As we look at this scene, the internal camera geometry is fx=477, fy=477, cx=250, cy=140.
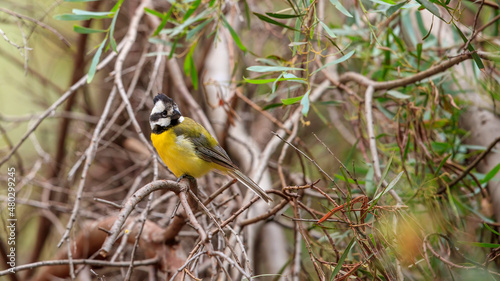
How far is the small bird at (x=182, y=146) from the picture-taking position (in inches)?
96.2

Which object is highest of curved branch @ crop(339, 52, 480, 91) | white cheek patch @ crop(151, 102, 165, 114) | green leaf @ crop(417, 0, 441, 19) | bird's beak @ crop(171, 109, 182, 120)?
green leaf @ crop(417, 0, 441, 19)

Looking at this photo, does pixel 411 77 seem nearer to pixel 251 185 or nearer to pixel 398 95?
pixel 398 95

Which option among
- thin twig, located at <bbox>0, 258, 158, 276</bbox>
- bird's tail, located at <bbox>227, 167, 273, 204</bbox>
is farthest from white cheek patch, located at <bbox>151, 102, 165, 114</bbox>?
thin twig, located at <bbox>0, 258, 158, 276</bbox>

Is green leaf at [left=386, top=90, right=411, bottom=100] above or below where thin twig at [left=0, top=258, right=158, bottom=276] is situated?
above

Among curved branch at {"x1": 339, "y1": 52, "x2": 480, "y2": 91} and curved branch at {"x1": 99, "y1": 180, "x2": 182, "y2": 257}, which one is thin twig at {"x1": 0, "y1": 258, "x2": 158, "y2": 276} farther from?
curved branch at {"x1": 339, "y1": 52, "x2": 480, "y2": 91}

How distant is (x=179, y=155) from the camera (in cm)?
245

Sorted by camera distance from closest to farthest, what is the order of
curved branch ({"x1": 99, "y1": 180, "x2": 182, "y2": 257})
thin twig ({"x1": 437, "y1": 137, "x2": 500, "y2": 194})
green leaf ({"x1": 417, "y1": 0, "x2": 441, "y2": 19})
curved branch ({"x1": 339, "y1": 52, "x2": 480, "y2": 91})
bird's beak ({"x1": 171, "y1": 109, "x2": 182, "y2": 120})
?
curved branch ({"x1": 99, "y1": 180, "x2": 182, "y2": 257}) < green leaf ({"x1": 417, "y1": 0, "x2": 441, "y2": 19}) < curved branch ({"x1": 339, "y1": 52, "x2": 480, "y2": 91}) < thin twig ({"x1": 437, "y1": 137, "x2": 500, "y2": 194}) < bird's beak ({"x1": 171, "y1": 109, "x2": 182, "y2": 120})

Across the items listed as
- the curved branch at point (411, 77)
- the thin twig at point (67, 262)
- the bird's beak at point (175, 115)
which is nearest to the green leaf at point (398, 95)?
the curved branch at point (411, 77)

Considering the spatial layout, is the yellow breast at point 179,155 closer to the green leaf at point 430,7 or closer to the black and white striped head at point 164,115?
the black and white striped head at point 164,115

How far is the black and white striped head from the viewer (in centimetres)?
241

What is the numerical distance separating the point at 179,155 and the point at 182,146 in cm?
5

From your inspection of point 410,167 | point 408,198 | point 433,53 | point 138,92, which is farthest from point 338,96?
point 138,92

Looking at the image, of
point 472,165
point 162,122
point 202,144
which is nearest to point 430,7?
point 472,165

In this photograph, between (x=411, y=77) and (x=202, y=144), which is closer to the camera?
(x=411, y=77)
